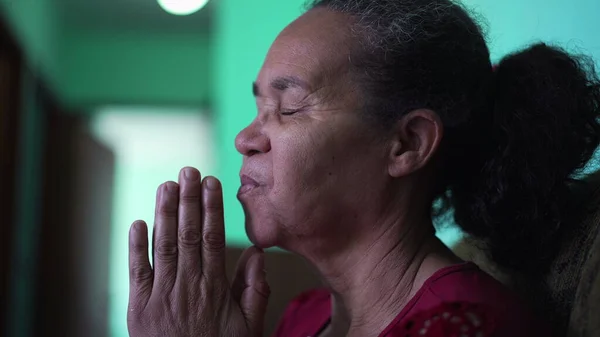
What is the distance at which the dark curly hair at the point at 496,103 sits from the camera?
898 millimetres

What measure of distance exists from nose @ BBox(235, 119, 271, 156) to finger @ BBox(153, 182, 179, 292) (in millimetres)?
119

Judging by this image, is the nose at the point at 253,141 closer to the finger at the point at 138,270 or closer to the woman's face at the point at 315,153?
the woman's face at the point at 315,153

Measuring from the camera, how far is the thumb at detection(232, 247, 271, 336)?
3.08 ft

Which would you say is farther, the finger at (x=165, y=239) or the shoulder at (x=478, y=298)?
the finger at (x=165, y=239)

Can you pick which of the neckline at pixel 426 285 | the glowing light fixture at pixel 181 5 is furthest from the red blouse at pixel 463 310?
the glowing light fixture at pixel 181 5

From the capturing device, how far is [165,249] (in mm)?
908

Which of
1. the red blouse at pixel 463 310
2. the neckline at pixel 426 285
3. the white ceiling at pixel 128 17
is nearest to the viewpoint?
the red blouse at pixel 463 310

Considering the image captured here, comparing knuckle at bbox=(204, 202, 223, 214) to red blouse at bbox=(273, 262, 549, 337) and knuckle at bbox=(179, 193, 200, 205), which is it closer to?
knuckle at bbox=(179, 193, 200, 205)

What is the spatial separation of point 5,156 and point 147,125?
6.43ft

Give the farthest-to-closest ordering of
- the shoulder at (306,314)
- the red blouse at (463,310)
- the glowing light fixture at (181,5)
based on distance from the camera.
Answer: the glowing light fixture at (181,5), the shoulder at (306,314), the red blouse at (463,310)

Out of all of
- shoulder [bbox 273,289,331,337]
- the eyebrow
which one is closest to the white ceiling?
shoulder [bbox 273,289,331,337]

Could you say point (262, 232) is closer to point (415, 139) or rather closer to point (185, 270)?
point (185, 270)

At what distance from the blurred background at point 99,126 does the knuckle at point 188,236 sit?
1.34 m

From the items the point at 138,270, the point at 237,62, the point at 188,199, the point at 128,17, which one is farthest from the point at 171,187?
the point at 128,17
